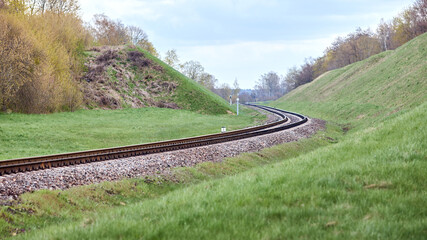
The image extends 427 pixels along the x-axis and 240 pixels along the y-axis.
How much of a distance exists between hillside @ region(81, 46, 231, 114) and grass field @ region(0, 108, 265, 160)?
6.30m

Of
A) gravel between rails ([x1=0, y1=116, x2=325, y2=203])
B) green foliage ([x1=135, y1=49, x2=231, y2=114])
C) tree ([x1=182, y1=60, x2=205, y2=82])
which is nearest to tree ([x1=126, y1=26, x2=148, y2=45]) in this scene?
tree ([x1=182, y1=60, x2=205, y2=82])

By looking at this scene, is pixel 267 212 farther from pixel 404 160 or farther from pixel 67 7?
pixel 67 7

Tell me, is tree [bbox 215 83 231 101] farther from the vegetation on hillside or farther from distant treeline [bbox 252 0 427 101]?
the vegetation on hillside

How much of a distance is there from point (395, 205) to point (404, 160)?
11.0 ft

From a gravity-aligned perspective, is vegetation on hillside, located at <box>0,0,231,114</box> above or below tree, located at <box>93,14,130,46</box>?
below

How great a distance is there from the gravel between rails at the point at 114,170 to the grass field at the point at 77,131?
18.3ft

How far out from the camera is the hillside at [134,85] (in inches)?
1912

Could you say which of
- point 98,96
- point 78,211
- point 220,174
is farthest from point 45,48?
point 78,211

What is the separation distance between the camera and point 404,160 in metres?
9.47

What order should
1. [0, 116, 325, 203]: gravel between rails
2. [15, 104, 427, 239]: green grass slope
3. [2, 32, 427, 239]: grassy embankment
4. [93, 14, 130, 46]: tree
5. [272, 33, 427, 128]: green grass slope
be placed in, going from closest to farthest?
[15, 104, 427, 239]: green grass slope
[2, 32, 427, 239]: grassy embankment
[0, 116, 325, 203]: gravel between rails
[272, 33, 427, 128]: green grass slope
[93, 14, 130, 46]: tree

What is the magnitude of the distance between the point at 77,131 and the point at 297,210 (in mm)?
23550

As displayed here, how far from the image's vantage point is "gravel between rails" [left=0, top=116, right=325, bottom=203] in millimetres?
11188

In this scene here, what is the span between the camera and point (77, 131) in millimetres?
27531

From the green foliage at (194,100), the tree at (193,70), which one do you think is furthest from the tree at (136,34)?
the green foliage at (194,100)
